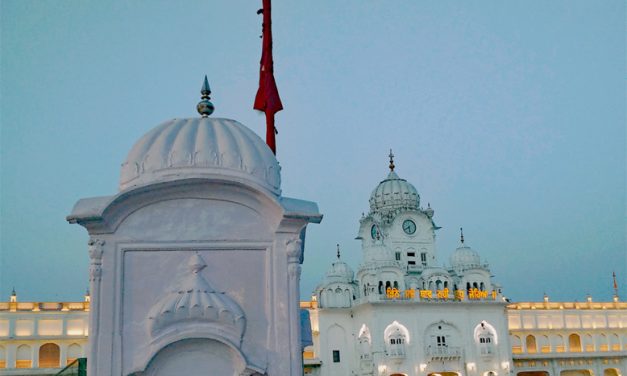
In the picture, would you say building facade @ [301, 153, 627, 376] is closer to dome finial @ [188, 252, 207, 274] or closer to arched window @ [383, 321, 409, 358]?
arched window @ [383, 321, 409, 358]

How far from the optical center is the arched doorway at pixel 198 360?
323 inches

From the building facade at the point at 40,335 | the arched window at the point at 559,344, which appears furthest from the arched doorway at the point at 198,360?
the arched window at the point at 559,344

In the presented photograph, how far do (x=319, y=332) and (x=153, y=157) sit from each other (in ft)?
106

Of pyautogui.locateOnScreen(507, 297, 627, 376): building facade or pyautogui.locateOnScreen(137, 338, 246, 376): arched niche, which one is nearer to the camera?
pyautogui.locateOnScreen(137, 338, 246, 376): arched niche

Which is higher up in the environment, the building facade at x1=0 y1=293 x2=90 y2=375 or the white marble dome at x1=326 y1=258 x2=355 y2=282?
the white marble dome at x1=326 y1=258 x2=355 y2=282

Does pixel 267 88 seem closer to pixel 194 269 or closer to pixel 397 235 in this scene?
pixel 194 269

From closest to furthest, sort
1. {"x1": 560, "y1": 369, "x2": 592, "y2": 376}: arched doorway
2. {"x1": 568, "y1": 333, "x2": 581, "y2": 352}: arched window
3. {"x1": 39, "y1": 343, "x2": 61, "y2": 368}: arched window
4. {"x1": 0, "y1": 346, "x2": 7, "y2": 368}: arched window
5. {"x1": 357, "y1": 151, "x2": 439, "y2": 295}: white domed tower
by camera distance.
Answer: {"x1": 0, "y1": 346, "x2": 7, "y2": 368}: arched window < {"x1": 39, "y1": 343, "x2": 61, "y2": 368}: arched window < {"x1": 357, "y1": 151, "x2": 439, "y2": 295}: white domed tower < {"x1": 560, "y1": 369, "x2": 592, "y2": 376}: arched doorway < {"x1": 568, "y1": 333, "x2": 581, "y2": 352}: arched window

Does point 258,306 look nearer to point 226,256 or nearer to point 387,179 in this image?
point 226,256

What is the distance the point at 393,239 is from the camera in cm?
4194

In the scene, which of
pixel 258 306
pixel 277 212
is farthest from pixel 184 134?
pixel 258 306

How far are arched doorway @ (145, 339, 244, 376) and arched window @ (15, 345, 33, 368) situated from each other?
32785 millimetres

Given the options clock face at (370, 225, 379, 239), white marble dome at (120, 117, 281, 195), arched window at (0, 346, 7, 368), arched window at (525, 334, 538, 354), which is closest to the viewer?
white marble dome at (120, 117, 281, 195)

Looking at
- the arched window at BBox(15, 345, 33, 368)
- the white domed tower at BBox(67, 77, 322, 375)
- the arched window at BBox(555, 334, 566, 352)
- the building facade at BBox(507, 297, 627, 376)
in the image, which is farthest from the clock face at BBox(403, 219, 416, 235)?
the white domed tower at BBox(67, 77, 322, 375)

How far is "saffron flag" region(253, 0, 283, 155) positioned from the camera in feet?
56.0
